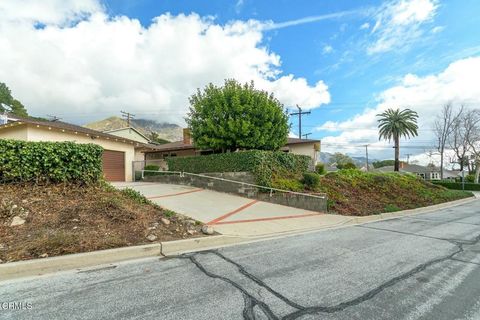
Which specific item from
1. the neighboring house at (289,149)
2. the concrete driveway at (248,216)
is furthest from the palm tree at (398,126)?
the concrete driveway at (248,216)

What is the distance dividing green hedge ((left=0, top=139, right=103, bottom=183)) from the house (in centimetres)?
554

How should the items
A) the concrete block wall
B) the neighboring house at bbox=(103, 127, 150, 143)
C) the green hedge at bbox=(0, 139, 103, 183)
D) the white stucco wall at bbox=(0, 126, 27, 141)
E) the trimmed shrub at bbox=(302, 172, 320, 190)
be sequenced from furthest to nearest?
the neighboring house at bbox=(103, 127, 150, 143)
the white stucco wall at bbox=(0, 126, 27, 141)
the trimmed shrub at bbox=(302, 172, 320, 190)
the concrete block wall
the green hedge at bbox=(0, 139, 103, 183)

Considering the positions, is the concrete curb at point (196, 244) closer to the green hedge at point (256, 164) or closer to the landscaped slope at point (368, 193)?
the landscaped slope at point (368, 193)

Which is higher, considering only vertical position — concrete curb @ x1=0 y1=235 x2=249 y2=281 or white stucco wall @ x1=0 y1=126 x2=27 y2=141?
white stucco wall @ x1=0 y1=126 x2=27 y2=141

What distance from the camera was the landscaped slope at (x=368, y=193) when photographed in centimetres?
1116

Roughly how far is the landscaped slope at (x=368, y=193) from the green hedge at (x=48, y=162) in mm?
7883

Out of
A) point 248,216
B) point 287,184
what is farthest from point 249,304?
point 287,184

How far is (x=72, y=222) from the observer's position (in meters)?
5.30

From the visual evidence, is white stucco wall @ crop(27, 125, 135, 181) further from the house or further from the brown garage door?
the brown garage door

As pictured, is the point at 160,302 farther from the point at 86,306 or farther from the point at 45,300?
the point at 45,300

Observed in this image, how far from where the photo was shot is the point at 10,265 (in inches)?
145

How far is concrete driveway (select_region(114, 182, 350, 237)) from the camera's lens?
707 centimetres

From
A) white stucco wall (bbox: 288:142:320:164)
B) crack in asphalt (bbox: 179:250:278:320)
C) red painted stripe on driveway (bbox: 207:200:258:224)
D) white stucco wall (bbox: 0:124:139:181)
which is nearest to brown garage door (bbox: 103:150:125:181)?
white stucco wall (bbox: 0:124:139:181)

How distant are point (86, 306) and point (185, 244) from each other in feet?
7.89
